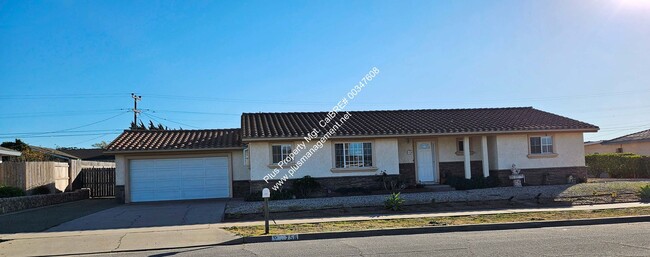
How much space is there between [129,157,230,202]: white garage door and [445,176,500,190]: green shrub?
9477 millimetres

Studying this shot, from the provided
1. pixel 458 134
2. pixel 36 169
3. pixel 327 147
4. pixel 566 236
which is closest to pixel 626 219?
pixel 566 236

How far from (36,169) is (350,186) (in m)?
13.0

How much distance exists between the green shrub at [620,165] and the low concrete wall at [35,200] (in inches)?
1088

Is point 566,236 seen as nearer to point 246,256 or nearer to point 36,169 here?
point 246,256

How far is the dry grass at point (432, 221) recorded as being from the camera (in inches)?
452

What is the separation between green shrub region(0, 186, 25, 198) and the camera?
17.6 metres

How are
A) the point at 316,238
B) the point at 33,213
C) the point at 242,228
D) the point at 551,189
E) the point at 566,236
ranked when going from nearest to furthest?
the point at 566,236 < the point at 316,238 < the point at 242,228 < the point at 33,213 < the point at 551,189

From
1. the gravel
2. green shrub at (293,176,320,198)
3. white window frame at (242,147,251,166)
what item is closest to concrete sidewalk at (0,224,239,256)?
the gravel

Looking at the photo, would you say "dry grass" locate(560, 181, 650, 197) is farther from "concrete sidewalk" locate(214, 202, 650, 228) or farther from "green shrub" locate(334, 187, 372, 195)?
"green shrub" locate(334, 187, 372, 195)

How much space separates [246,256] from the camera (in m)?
8.77

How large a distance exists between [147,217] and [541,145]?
16250mm

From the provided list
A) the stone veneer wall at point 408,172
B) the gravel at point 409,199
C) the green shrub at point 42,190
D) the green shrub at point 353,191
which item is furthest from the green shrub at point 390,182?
the green shrub at point 42,190

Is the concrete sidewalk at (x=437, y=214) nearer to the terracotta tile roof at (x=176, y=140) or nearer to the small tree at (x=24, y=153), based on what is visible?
the terracotta tile roof at (x=176, y=140)

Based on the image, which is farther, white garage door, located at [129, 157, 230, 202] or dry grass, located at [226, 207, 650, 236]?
white garage door, located at [129, 157, 230, 202]
